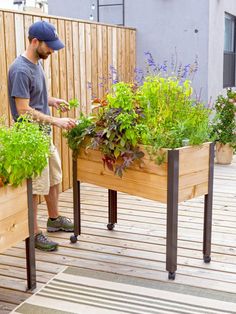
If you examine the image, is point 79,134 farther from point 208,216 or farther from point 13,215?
point 208,216

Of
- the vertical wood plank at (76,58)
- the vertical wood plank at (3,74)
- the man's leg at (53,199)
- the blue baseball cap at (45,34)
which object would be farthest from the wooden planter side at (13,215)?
the vertical wood plank at (76,58)

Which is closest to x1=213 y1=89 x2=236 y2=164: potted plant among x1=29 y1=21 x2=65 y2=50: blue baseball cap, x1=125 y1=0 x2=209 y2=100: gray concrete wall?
x1=125 y1=0 x2=209 y2=100: gray concrete wall

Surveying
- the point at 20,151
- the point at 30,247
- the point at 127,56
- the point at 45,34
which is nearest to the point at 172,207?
the point at 30,247

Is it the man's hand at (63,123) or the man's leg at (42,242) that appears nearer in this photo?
the man's hand at (63,123)

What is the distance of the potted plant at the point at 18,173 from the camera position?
2617 millimetres

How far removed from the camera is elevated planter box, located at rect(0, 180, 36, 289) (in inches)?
106

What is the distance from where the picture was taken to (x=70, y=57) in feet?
16.8

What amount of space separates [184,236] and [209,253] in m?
0.53

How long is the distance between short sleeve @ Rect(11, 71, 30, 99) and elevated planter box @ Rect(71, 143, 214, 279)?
647 mm

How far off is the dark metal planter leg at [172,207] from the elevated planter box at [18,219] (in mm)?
848

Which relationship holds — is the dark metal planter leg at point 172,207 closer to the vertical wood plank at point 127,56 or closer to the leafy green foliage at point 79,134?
the leafy green foliage at point 79,134

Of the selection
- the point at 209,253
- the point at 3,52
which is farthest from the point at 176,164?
the point at 3,52

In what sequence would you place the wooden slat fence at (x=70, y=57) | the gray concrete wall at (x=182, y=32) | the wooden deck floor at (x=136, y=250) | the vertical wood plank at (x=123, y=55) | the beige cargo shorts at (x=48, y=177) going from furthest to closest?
1. the gray concrete wall at (x=182, y=32)
2. the vertical wood plank at (x=123, y=55)
3. the wooden slat fence at (x=70, y=57)
4. the beige cargo shorts at (x=48, y=177)
5. the wooden deck floor at (x=136, y=250)

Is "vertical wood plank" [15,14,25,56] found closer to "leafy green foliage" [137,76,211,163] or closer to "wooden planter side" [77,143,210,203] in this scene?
"wooden planter side" [77,143,210,203]
